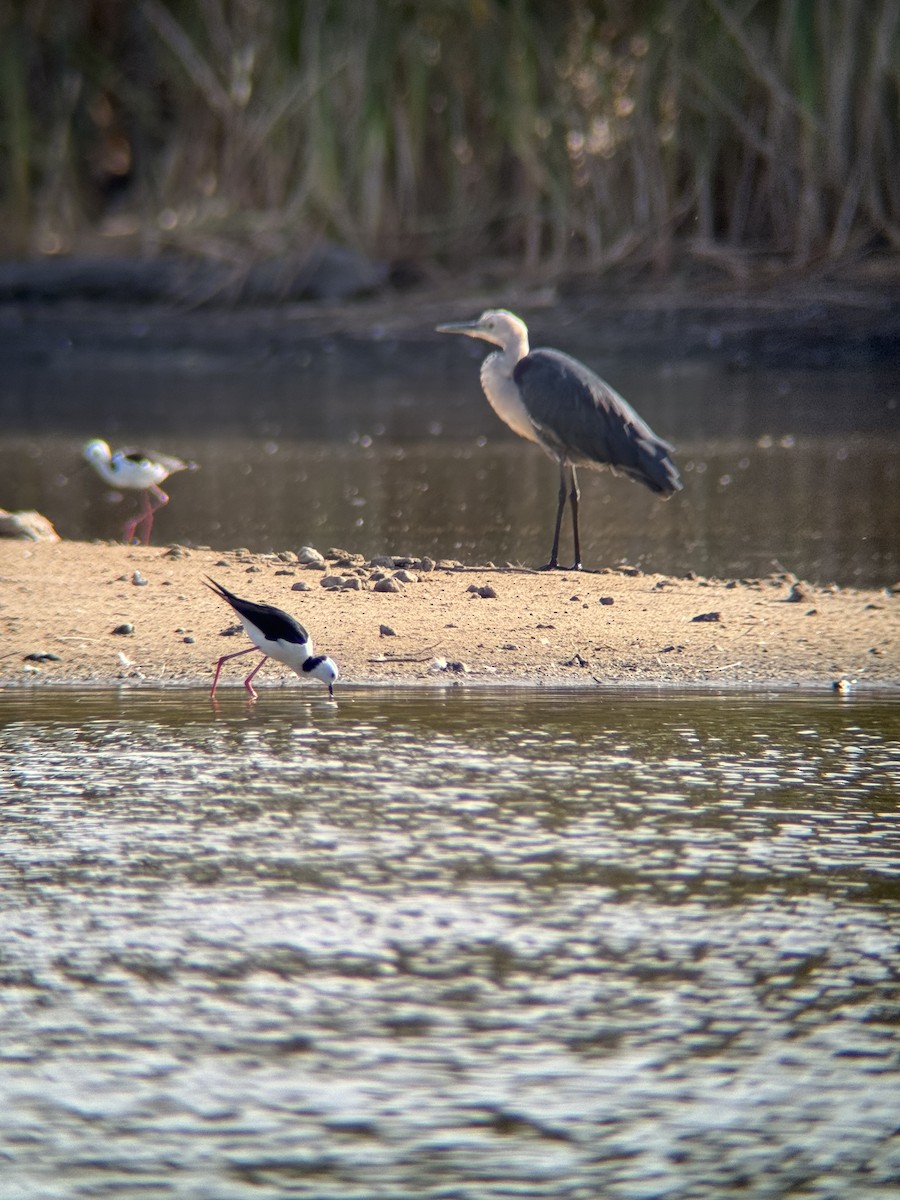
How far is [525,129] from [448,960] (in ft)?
50.0

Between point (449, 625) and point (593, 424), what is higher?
point (593, 424)

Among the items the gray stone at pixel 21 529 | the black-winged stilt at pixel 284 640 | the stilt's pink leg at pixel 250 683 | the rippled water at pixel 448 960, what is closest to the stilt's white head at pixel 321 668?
the black-winged stilt at pixel 284 640

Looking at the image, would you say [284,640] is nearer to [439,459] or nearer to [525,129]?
[439,459]

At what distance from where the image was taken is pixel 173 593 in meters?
8.02

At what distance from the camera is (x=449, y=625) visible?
7.52 m

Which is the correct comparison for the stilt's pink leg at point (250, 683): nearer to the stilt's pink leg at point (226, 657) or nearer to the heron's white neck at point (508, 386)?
the stilt's pink leg at point (226, 657)

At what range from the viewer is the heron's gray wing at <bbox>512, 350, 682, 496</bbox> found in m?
9.49

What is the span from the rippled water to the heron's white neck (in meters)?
3.88

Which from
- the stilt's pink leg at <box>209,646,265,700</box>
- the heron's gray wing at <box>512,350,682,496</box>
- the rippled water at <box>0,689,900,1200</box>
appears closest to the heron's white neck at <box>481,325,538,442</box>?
the heron's gray wing at <box>512,350,682,496</box>

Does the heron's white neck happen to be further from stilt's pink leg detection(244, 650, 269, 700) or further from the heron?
stilt's pink leg detection(244, 650, 269, 700)

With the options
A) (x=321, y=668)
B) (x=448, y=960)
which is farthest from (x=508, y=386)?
(x=448, y=960)

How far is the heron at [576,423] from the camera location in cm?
949

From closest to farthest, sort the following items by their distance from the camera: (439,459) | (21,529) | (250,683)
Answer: (250,683), (21,529), (439,459)

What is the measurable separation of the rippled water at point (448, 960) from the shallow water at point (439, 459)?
3.72m
